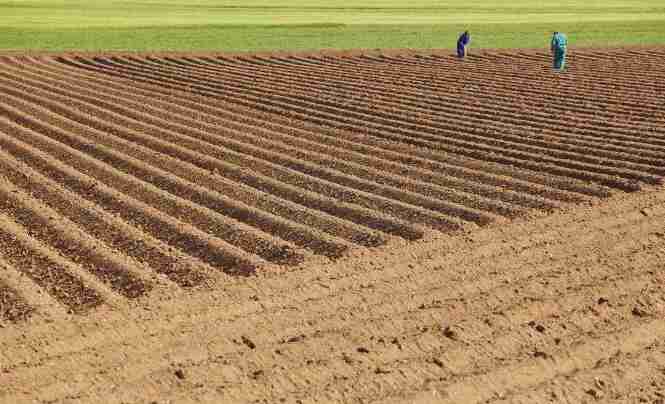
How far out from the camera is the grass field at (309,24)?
29.1 m

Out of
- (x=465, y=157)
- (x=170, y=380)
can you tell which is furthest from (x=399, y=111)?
(x=170, y=380)

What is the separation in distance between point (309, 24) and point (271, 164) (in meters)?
26.3

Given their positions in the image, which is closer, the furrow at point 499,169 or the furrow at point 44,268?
the furrow at point 44,268

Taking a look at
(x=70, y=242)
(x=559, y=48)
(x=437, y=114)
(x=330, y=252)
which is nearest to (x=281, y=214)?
(x=330, y=252)

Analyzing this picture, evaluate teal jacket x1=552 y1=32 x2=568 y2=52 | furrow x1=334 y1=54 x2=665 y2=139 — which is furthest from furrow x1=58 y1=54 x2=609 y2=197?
teal jacket x1=552 y1=32 x2=568 y2=52

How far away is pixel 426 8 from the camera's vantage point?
47.2 m

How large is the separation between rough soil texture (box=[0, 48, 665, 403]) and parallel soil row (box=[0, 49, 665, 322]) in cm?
4

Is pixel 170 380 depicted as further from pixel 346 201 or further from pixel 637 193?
pixel 637 193

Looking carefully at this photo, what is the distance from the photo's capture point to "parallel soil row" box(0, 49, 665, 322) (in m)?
7.77

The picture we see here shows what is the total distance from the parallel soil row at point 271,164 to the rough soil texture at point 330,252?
0.04 m

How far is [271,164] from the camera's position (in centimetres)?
1118

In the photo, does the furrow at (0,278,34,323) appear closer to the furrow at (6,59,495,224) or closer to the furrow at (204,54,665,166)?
the furrow at (6,59,495,224)

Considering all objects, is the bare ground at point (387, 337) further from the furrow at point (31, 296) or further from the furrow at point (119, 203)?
the furrow at point (119, 203)

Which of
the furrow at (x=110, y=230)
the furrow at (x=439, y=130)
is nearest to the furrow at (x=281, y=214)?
the furrow at (x=110, y=230)
